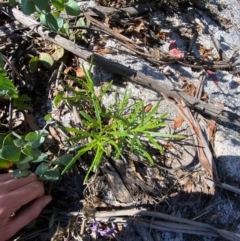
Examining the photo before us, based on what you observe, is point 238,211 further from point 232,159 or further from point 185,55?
point 185,55

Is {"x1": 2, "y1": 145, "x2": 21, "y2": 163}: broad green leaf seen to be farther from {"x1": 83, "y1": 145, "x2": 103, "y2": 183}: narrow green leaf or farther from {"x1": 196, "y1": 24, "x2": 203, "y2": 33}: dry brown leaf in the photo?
{"x1": 196, "y1": 24, "x2": 203, "y2": 33}: dry brown leaf

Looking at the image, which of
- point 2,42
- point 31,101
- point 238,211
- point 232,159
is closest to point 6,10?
point 2,42

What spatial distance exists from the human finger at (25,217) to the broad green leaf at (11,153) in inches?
9.9

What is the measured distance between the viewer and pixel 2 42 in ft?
6.57

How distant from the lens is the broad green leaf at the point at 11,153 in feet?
5.10

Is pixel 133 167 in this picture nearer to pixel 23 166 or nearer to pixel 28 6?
pixel 23 166

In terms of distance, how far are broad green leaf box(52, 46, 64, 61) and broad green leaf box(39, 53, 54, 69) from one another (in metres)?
0.02

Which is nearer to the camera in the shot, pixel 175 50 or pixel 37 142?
pixel 37 142

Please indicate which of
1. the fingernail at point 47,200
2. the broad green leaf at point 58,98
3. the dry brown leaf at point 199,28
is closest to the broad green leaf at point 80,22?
the broad green leaf at point 58,98

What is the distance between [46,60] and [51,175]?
1.86 feet

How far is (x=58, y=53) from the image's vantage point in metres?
1.95

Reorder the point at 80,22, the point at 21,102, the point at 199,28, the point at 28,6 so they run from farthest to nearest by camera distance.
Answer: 1. the point at 199,28
2. the point at 80,22
3. the point at 21,102
4. the point at 28,6

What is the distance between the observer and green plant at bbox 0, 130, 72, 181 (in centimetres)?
157

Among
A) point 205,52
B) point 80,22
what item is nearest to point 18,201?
point 80,22
